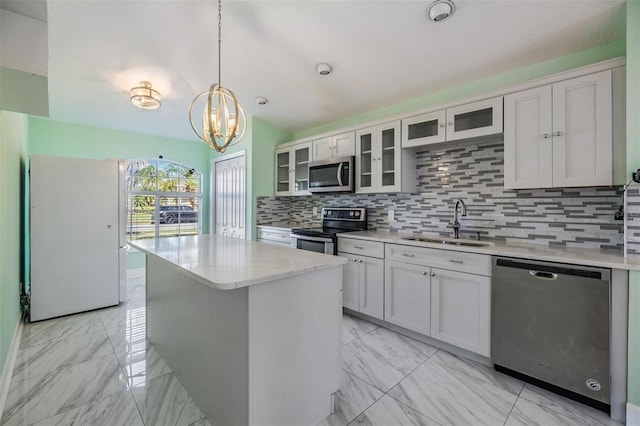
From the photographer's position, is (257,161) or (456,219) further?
(257,161)

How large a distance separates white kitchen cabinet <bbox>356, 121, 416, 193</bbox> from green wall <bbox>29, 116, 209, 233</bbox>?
3244 mm

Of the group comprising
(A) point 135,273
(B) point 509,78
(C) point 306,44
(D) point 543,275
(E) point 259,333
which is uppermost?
(C) point 306,44

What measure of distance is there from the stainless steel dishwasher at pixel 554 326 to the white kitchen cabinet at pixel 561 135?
65 cm

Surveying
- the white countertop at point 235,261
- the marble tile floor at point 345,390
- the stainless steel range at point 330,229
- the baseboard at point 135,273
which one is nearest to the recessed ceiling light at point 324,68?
the stainless steel range at point 330,229

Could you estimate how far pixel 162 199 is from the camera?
4.88 m

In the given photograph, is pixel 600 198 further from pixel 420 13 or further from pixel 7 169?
pixel 7 169

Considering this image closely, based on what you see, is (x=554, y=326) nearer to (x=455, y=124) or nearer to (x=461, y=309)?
(x=461, y=309)

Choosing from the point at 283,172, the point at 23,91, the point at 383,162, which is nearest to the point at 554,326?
the point at 383,162

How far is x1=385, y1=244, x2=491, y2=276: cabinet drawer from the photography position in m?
2.12

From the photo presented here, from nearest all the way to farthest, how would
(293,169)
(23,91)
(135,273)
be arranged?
(23,91)
(293,169)
(135,273)

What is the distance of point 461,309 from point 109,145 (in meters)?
5.01

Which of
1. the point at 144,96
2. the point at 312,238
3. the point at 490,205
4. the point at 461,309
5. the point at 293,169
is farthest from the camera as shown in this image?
the point at 293,169

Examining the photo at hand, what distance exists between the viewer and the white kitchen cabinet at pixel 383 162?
2.95 m

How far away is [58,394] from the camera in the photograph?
6.00ft
